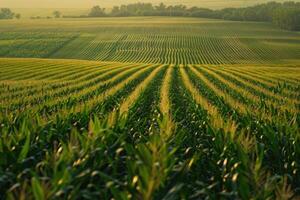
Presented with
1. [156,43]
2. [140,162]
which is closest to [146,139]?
[140,162]

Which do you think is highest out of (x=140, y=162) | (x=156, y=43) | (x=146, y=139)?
(x=140, y=162)

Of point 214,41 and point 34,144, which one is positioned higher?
point 34,144

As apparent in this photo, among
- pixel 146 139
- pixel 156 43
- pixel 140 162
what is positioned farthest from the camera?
pixel 156 43

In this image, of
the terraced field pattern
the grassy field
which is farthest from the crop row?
the grassy field

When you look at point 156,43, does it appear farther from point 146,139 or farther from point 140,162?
point 140,162

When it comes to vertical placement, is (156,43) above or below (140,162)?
below

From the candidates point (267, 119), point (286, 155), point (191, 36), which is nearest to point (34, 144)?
point (286, 155)

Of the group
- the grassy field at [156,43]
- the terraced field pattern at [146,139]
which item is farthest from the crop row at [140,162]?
the grassy field at [156,43]

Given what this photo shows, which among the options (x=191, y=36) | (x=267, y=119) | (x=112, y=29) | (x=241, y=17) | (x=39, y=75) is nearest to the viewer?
(x=267, y=119)

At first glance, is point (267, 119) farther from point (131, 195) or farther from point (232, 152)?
point (131, 195)
